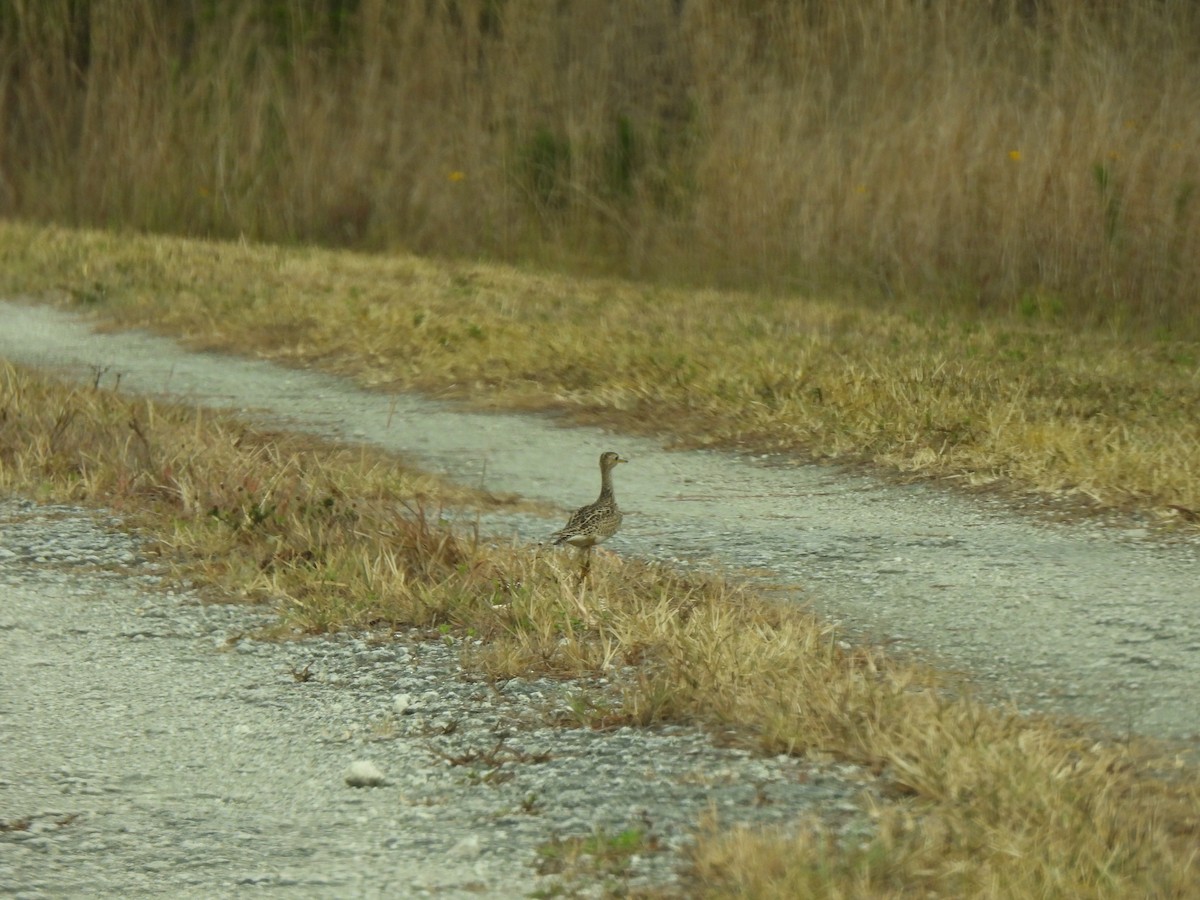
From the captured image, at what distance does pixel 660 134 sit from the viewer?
42.5 feet

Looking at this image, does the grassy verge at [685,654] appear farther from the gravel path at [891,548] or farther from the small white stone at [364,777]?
the small white stone at [364,777]

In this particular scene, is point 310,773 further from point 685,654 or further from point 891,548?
point 891,548

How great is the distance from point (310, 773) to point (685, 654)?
2.89 feet

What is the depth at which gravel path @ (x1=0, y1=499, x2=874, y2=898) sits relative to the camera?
3.28m

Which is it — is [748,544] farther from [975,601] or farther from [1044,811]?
[1044,811]

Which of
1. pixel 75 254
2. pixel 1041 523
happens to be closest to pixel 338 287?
pixel 75 254

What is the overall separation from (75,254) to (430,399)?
15.6 feet

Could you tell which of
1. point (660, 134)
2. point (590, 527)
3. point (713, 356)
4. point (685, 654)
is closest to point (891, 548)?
point (590, 527)

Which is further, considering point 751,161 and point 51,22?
point 51,22

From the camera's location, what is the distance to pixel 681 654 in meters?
4.18

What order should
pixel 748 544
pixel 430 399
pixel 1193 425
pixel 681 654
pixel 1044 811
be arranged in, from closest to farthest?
pixel 1044 811 < pixel 681 654 < pixel 748 544 < pixel 1193 425 < pixel 430 399

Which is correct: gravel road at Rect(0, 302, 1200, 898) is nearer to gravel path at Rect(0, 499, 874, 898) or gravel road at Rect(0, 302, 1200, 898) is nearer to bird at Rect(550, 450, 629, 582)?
gravel path at Rect(0, 499, 874, 898)

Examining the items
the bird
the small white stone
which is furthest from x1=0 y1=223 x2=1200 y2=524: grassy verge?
the small white stone

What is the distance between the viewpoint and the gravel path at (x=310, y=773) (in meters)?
3.28
